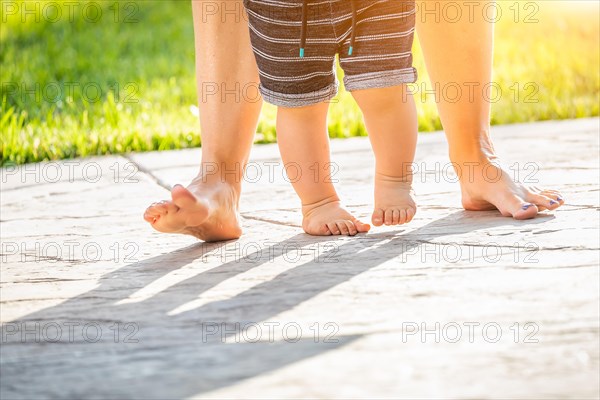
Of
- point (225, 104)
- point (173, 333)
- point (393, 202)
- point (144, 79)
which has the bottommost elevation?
point (173, 333)

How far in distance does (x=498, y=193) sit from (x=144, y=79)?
3.53 m

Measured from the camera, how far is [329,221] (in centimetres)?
254

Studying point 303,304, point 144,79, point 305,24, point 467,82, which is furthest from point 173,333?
point 144,79

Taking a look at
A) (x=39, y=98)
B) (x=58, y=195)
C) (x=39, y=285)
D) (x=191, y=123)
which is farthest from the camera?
(x=39, y=98)

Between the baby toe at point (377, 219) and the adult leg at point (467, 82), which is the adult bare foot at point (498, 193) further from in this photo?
the baby toe at point (377, 219)

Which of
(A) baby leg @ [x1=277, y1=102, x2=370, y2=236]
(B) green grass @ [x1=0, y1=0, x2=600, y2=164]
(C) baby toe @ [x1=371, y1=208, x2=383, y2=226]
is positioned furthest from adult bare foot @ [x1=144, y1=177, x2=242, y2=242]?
(B) green grass @ [x1=0, y1=0, x2=600, y2=164]

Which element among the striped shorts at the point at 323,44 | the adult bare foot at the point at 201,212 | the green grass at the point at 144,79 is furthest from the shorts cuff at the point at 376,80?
the green grass at the point at 144,79

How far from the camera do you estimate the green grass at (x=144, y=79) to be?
4367 millimetres

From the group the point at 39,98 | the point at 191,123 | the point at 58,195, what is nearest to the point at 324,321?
the point at 58,195

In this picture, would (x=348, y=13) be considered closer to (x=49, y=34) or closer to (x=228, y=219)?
(x=228, y=219)

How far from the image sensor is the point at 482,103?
2.78m

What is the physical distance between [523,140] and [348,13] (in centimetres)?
156

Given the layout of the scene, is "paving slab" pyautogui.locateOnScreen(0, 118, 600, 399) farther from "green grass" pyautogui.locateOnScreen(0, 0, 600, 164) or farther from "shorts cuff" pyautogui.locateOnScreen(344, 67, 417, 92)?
"green grass" pyautogui.locateOnScreen(0, 0, 600, 164)

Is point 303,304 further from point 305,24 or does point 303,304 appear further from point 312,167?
point 305,24
